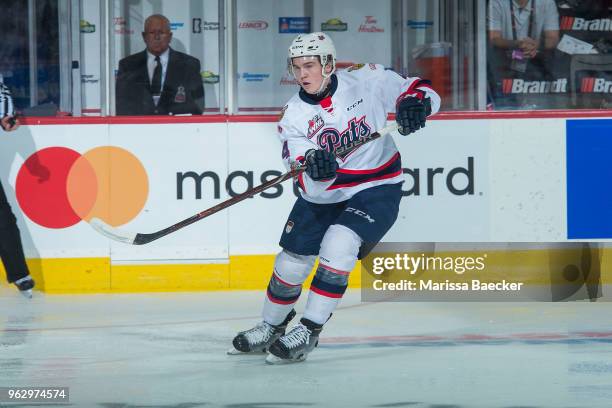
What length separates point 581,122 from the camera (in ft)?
21.5

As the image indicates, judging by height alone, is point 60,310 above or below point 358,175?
below

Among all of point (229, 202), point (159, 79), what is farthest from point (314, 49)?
point (159, 79)

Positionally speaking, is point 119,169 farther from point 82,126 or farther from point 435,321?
point 435,321

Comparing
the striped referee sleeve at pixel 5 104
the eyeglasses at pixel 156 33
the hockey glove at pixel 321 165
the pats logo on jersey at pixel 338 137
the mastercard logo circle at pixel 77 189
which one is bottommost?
the mastercard logo circle at pixel 77 189

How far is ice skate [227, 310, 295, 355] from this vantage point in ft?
15.1

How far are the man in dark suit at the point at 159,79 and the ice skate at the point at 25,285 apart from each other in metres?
1.03

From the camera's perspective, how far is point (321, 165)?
4.33m

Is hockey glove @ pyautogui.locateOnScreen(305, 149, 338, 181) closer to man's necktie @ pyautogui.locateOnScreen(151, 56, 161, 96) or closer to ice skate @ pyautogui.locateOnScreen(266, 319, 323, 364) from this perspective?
ice skate @ pyautogui.locateOnScreen(266, 319, 323, 364)

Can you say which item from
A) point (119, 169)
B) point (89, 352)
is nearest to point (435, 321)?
point (89, 352)

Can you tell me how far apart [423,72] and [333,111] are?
236cm

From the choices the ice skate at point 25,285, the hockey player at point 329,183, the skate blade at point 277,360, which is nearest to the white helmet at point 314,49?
the hockey player at point 329,183

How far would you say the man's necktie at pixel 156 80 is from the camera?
22.5 feet

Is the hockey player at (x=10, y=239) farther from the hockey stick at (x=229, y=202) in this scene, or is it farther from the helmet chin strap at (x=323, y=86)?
the helmet chin strap at (x=323, y=86)

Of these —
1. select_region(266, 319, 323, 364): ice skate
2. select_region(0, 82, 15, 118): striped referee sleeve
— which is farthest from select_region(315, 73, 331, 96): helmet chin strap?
select_region(0, 82, 15, 118): striped referee sleeve
